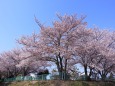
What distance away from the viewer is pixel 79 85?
22438mm

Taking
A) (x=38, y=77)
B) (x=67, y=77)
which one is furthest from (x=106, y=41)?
(x=38, y=77)

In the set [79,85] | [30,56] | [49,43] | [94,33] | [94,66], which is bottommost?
[79,85]

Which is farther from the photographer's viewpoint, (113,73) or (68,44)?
(113,73)

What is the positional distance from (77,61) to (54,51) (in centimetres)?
421

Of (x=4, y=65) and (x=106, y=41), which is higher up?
(x=106, y=41)

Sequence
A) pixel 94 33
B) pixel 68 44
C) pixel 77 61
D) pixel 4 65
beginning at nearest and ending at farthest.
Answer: pixel 68 44 → pixel 77 61 → pixel 94 33 → pixel 4 65

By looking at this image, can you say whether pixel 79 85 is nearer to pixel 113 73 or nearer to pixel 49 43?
pixel 49 43

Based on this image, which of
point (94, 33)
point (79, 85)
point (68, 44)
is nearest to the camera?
point (79, 85)

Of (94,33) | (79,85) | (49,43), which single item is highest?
(94,33)

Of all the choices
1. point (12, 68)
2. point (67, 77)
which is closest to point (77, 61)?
point (67, 77)

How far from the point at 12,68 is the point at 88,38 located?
18.7m

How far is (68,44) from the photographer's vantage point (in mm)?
24109

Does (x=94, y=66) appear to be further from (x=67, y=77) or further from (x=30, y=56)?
(x=30, y=56)

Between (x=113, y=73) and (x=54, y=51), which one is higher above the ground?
(x=54, y=51)
